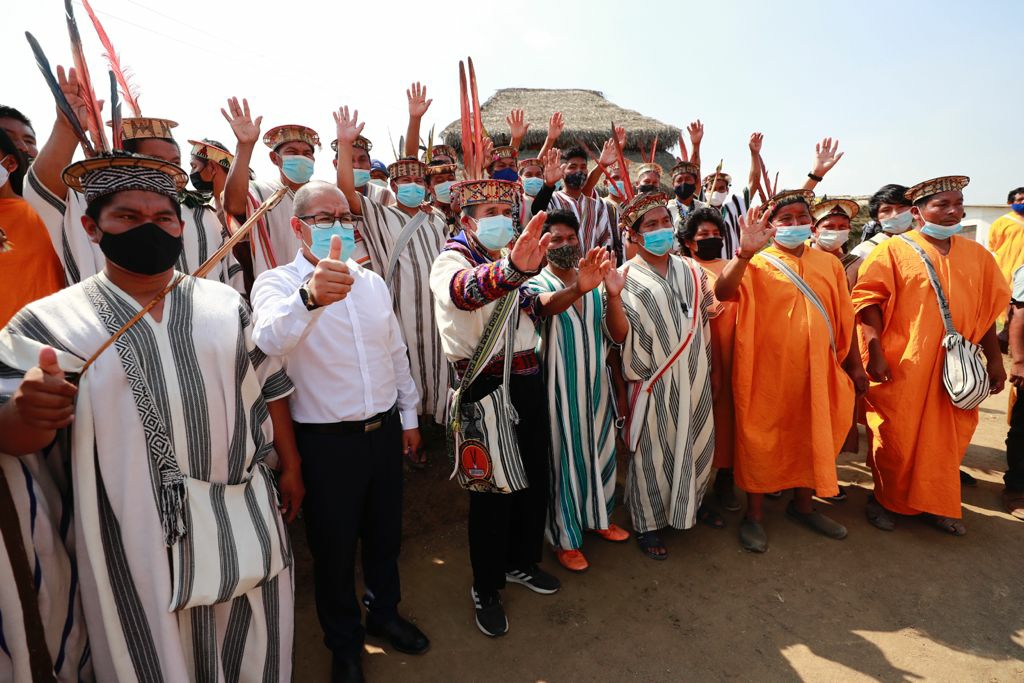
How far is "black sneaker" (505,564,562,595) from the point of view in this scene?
10.2 ft

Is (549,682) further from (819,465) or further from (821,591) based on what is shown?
(819,465)

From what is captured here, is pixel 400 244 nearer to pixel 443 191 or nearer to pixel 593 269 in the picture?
pixel 443 191

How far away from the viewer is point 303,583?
329 centimetres

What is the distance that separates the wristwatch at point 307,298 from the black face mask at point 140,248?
458 mm

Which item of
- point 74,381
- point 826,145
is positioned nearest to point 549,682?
point 74,381

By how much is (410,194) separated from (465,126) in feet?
3.10

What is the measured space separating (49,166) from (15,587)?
1.81 m

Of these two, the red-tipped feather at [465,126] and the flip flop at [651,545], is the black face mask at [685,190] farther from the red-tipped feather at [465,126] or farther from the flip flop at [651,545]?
the flip flop at [651,545]

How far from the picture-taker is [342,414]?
225 centimetres

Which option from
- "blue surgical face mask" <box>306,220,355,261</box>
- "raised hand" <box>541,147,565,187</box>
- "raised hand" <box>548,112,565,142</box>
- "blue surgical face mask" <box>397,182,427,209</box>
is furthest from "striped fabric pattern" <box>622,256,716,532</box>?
"raised hand" <box>548,112,565,142</box>

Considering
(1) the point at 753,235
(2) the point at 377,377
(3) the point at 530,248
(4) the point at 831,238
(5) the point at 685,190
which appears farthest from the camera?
(5) the point at 685,190

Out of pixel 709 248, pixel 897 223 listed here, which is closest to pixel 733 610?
pixel 709 248

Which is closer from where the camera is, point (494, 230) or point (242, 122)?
point (494, 230)

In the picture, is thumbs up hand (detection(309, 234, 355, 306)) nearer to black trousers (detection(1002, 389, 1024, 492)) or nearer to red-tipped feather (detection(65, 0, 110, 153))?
red-tipped feather (detection(65, 0, 110, 153))
